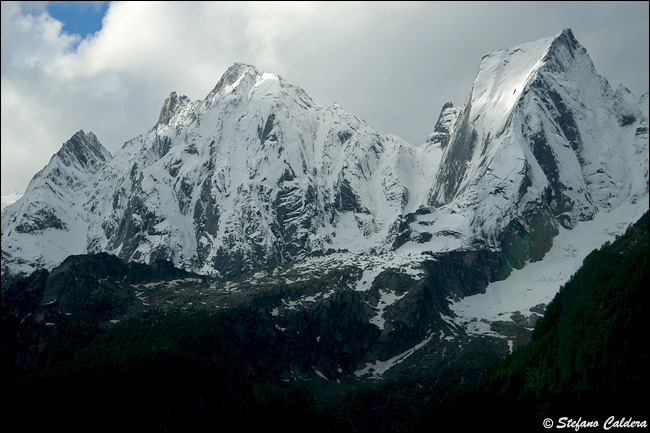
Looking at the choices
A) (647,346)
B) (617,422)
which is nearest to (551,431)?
(617,422)

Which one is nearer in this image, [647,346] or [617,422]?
[617,422]

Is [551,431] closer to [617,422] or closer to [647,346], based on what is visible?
[617,422]

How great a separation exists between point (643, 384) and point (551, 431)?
2397 centimetres

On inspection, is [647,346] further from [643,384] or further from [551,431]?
[551,431]

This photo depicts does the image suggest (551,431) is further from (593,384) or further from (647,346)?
(647,346)

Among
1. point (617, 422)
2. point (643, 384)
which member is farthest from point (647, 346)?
point (617, 422)

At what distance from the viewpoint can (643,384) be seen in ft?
627

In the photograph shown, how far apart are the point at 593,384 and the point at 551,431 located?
1739 cm

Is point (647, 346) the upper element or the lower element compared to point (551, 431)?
upper

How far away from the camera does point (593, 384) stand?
200 metres

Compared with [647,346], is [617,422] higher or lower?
lower

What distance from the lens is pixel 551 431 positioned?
19212 centimetres

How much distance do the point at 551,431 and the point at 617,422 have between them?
16385 mm

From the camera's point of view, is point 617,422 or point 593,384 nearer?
point 617,422
